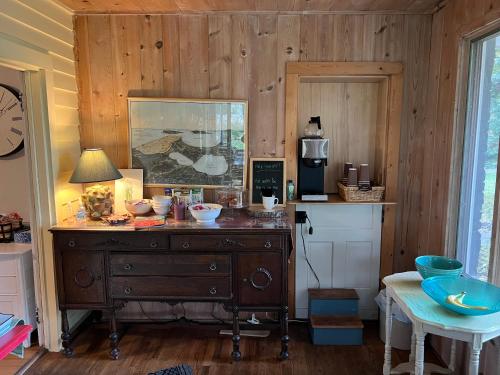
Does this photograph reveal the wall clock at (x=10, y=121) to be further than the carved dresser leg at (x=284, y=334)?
Yes

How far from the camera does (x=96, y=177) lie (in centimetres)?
254

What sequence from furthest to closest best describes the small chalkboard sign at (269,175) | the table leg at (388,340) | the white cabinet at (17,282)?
the small chalkboard sign at (269,175), the white cabinet at (17,282), the table leg at (388,340)

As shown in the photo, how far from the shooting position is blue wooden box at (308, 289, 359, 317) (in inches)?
109

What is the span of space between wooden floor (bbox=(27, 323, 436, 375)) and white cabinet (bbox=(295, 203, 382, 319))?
12.1 inches

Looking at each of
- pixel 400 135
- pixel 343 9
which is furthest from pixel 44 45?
pixel 400 135

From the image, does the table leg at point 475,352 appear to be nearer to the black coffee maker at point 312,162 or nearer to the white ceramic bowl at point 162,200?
the black coffee maker at point 312,162

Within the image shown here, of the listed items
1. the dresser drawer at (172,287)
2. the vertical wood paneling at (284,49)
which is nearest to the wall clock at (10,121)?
the dresser drawer at (172,287)

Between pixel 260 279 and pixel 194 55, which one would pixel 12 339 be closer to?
pixel 260 279

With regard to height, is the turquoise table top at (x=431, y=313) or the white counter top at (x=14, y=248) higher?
the white counter top at (x=14, y=248)

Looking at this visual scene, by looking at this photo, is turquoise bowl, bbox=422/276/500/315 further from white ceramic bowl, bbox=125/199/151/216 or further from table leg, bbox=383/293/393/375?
white ceramic bowl, bbox=125/199/151/216

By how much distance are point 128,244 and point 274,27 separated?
1826 mm

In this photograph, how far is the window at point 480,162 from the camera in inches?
80.0

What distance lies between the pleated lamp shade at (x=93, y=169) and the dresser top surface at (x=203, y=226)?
30 centimetres

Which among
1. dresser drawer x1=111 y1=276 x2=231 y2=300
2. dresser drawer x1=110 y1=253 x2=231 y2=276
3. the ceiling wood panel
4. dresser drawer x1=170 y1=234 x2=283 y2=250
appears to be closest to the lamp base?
dresser drawer x1=110 y1=253 x2=231 y2=276
